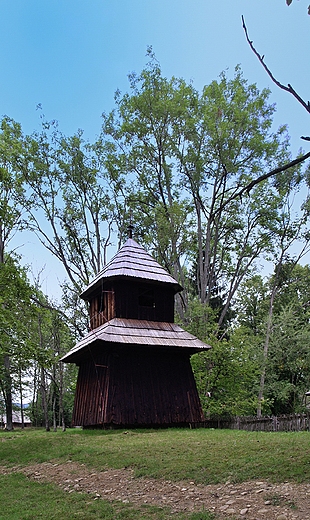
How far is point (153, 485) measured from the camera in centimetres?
781

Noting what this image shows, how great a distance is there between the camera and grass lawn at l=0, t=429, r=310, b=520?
22.5ft

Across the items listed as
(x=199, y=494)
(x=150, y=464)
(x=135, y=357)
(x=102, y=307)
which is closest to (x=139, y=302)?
(x=102, y=307)

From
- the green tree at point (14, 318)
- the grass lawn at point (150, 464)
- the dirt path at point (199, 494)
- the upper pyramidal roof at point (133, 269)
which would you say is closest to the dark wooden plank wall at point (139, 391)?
the upper pyramidal roof at point (133, 269)

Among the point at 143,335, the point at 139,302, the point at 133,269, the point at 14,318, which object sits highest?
the point at 133,269

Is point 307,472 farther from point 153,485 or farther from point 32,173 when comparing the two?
point 32,173

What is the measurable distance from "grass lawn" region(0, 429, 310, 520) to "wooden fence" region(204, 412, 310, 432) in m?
3.53

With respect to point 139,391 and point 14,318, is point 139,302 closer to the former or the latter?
point 139,391

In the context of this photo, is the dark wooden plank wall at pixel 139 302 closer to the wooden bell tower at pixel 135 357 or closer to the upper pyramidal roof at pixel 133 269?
the wooden bell tower at pixel 135 357

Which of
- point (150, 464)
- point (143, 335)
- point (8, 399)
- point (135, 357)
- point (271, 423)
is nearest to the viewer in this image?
point (150, 464)

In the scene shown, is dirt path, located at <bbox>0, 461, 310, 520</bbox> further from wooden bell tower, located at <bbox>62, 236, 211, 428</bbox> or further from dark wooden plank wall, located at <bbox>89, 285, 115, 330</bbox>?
dark wooden plank wall, located at <bbox>89, 285, 115, 330</bbox>

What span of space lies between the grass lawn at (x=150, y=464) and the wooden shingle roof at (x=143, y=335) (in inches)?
176

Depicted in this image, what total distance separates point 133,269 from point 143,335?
2.99 meters

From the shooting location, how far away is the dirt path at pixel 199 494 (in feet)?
19.3

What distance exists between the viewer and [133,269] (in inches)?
755
